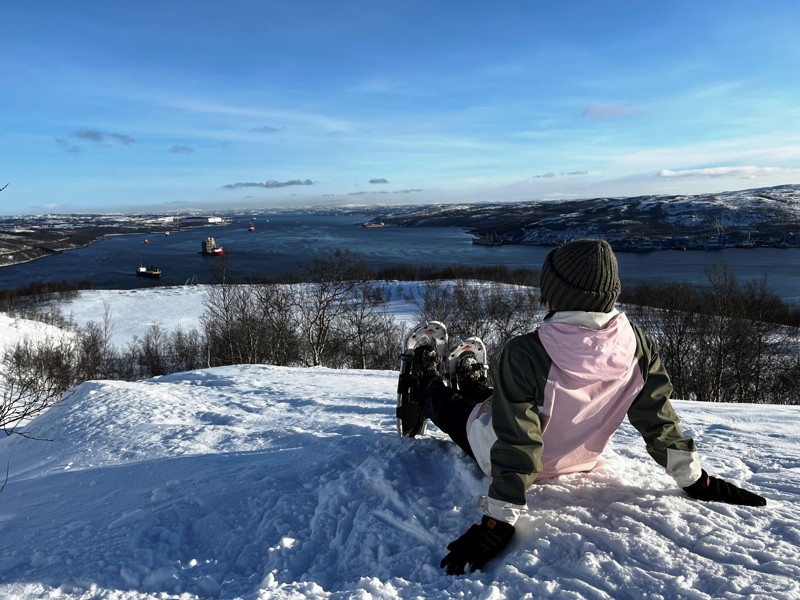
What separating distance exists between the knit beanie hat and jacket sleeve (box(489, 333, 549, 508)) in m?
0.25

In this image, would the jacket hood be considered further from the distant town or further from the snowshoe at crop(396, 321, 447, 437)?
the distant town

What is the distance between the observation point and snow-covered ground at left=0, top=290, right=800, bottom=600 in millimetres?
2078

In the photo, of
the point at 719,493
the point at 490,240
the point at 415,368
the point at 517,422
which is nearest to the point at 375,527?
the point at 517,422

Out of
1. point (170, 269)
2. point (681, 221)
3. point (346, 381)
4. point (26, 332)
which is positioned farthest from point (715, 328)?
point (681, 221)

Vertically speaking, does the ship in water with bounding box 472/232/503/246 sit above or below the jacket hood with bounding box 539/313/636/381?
below

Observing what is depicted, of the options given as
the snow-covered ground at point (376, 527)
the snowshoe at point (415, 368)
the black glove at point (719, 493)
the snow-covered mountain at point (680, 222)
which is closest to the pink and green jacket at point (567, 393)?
the black glove at point (719, 493)

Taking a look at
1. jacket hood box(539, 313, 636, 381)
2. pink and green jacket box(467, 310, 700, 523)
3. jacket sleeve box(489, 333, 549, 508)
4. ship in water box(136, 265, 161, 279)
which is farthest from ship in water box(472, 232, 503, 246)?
jacket sleeve box(489, 333, 549, 508)

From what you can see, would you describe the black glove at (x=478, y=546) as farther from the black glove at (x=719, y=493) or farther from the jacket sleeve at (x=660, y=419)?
the black glove at (x=719, y=493)

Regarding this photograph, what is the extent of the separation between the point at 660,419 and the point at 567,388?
2.06 ft

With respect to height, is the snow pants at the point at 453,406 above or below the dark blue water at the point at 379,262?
above

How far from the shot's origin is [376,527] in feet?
8.48

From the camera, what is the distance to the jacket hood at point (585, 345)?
2119 mm

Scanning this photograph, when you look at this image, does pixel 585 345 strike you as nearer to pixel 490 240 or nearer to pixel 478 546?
pixel 478 546

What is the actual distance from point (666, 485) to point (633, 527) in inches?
22.4
